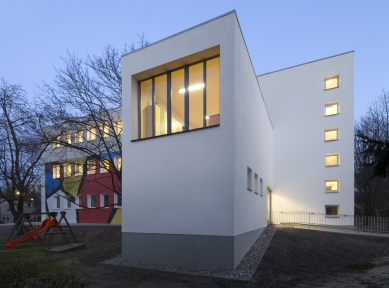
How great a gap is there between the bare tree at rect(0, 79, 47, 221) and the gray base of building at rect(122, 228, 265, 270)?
7.16 meters

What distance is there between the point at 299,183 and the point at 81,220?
18.2m

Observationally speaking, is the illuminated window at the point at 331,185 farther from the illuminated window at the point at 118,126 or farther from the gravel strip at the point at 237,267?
the illuminated window at the point at 118,126

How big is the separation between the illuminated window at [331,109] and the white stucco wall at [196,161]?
506 inches

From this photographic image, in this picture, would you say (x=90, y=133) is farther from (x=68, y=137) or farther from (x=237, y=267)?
(x=237, y=267)

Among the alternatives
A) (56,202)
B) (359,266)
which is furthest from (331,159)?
(56,202)

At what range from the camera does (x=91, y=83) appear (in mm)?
14484

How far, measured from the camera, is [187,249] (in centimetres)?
932

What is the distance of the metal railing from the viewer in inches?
794

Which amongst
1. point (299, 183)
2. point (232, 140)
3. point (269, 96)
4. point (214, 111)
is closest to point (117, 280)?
point (232, 140)

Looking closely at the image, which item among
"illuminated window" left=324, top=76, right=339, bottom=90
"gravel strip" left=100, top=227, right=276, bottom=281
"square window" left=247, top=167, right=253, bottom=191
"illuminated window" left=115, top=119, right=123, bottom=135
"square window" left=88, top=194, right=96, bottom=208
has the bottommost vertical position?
"square window" left=88, top=194, right=96, bottom=208

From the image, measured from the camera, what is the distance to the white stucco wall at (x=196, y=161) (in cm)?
902

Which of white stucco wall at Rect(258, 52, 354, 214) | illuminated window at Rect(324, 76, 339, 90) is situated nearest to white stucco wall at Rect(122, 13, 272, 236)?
white stucco wall at Rect(258, 52, 354, 214)

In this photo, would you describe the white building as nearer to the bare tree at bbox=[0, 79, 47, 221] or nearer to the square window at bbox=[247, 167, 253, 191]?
the square window at bbox=[247, 167, 253, 191]

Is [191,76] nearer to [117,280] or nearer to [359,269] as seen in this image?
[117,280]
